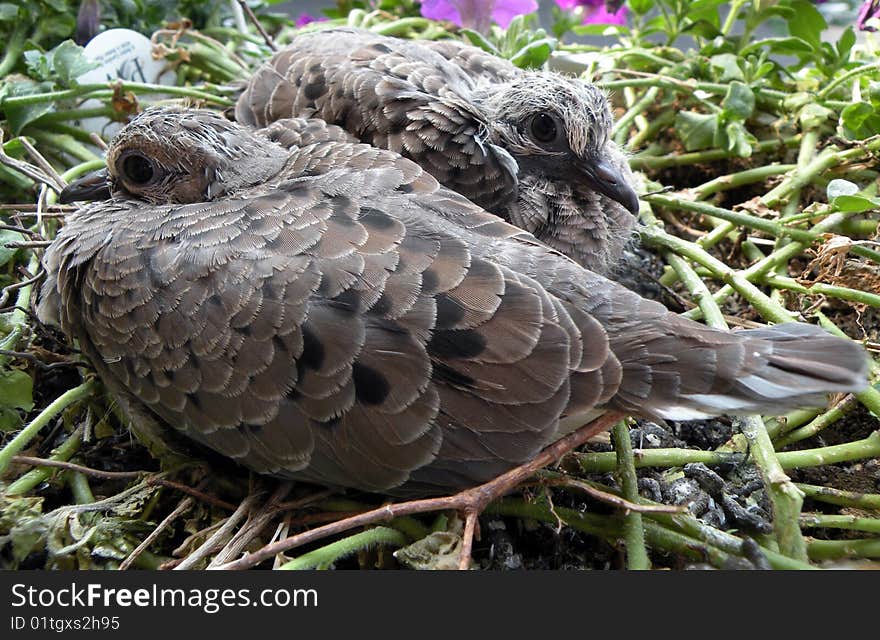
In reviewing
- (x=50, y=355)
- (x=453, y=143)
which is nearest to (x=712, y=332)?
(x=453, y=143)

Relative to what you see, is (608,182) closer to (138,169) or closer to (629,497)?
(629,497)

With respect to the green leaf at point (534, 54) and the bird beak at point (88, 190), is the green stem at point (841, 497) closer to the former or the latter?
the green leaf at point (534, 54)

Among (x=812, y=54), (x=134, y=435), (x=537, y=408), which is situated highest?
(x=812, y=54)

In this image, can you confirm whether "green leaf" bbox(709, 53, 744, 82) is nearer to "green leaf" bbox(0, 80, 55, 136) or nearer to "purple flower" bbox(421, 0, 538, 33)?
"purple flower" bbox(421, 0, 538, 33)

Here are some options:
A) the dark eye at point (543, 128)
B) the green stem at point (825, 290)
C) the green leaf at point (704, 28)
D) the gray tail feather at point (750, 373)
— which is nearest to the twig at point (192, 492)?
the gray tail feather at point (750, 373)

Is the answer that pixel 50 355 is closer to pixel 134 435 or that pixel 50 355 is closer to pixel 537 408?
pixel 134 435

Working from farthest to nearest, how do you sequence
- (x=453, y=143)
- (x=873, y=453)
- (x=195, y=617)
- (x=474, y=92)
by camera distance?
(x=474, y=92)
(x=453, y=143)
(x=873, y=453)
(x=195, y=617)

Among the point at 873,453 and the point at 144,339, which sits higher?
the point at 144,339
